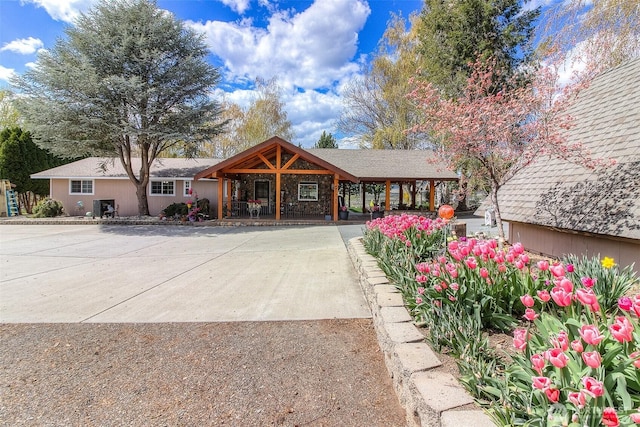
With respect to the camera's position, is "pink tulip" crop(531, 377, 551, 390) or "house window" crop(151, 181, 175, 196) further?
"house window" crop(151, 181, 175, 196)

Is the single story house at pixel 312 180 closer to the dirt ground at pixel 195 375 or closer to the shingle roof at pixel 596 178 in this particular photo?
Answer: the shingle roof at pixel 596 178

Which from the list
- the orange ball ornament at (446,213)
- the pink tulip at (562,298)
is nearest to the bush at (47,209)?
the orange ball ornament at (446,213)

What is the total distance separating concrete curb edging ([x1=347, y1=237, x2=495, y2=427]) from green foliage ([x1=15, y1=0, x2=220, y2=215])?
1480 cm

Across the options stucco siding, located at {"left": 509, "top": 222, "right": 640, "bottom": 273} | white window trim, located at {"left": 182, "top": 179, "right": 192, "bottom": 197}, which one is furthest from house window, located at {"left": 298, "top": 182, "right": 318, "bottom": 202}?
stucco siding, located at {"left": 509, "top": 222, "right": 640, "bottom": 273}

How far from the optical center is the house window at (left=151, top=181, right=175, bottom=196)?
18.3 metres

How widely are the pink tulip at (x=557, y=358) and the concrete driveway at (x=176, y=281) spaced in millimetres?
2747

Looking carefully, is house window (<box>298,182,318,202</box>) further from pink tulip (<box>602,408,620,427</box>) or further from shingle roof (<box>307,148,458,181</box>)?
pink tulip (<box>602,408,620,427</box>)

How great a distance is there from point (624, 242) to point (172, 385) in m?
5.01

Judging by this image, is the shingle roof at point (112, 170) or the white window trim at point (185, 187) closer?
the shingle roof at point (112, 170)

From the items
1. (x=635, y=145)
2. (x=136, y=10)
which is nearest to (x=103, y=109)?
(x=136, y=10)

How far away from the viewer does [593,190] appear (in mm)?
4375

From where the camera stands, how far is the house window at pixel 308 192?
727 inches

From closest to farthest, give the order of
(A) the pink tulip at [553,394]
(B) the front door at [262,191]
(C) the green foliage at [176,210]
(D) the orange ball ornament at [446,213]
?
1. (A) the pink tulip at [553,394]
2. (D) the orange ball ornament at [446,213]
3. (C) the green foliage at [176,210]
4. (B) the front door at [262,191]

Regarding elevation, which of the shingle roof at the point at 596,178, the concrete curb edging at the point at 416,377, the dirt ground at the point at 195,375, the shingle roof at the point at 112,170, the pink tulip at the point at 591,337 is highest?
the shingle roof at the point at 112,170
